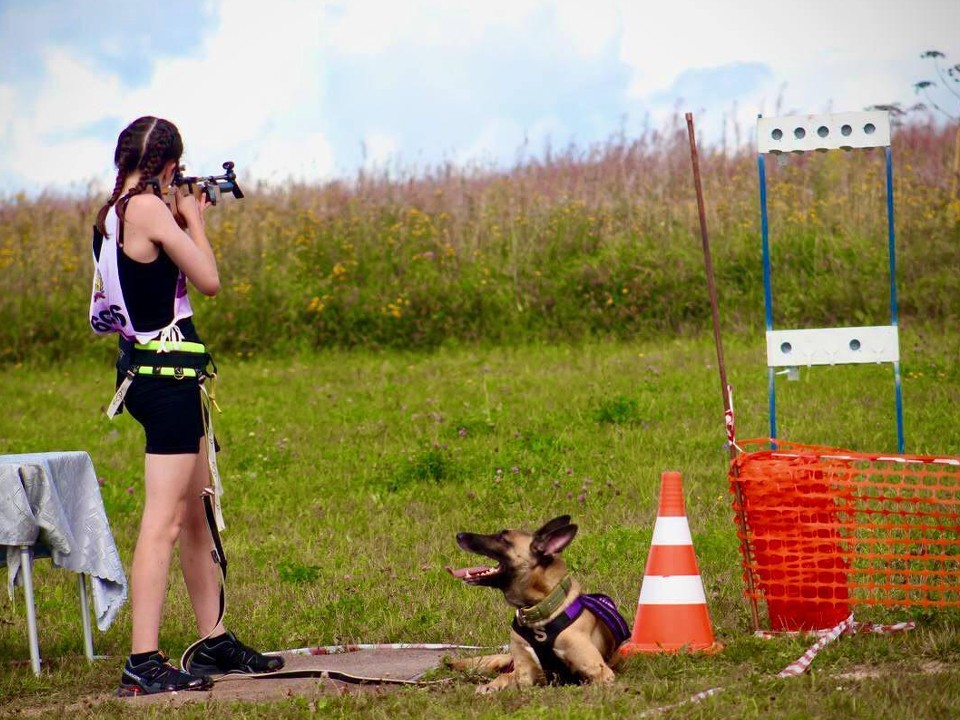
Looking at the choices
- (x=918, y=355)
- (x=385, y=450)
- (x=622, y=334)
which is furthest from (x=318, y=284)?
(x=918, y=355)

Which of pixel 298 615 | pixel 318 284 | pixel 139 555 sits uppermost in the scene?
pixel 318 284

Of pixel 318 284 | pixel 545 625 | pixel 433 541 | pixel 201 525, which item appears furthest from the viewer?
pixel 318 284

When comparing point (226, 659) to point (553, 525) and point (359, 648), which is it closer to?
point (359, 648)

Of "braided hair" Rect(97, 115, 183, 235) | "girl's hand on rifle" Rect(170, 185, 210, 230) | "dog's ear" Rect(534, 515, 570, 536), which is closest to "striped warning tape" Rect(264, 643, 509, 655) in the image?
"dog's ear" Rect(534, 515, 570, 536)

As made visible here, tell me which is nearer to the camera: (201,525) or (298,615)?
(201,525)

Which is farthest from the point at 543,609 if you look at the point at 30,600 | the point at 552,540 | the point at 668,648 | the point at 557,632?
the point at 30,600

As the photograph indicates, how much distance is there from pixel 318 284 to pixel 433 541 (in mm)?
7996

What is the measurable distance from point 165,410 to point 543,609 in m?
1.77

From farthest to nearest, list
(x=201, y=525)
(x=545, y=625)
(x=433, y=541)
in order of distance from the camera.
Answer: (x=433, y=541) → (x=201, y=525) → (x=545, y=625)

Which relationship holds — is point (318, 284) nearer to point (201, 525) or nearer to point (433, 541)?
point (433, 541)

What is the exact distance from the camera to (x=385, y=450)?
10156 millimetres

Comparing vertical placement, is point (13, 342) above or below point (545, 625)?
above

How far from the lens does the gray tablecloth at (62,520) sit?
5.49 metres

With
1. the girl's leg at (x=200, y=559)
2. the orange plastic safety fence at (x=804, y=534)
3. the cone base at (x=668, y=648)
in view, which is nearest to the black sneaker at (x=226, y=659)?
the girl's leg at (x=200, y=559)
